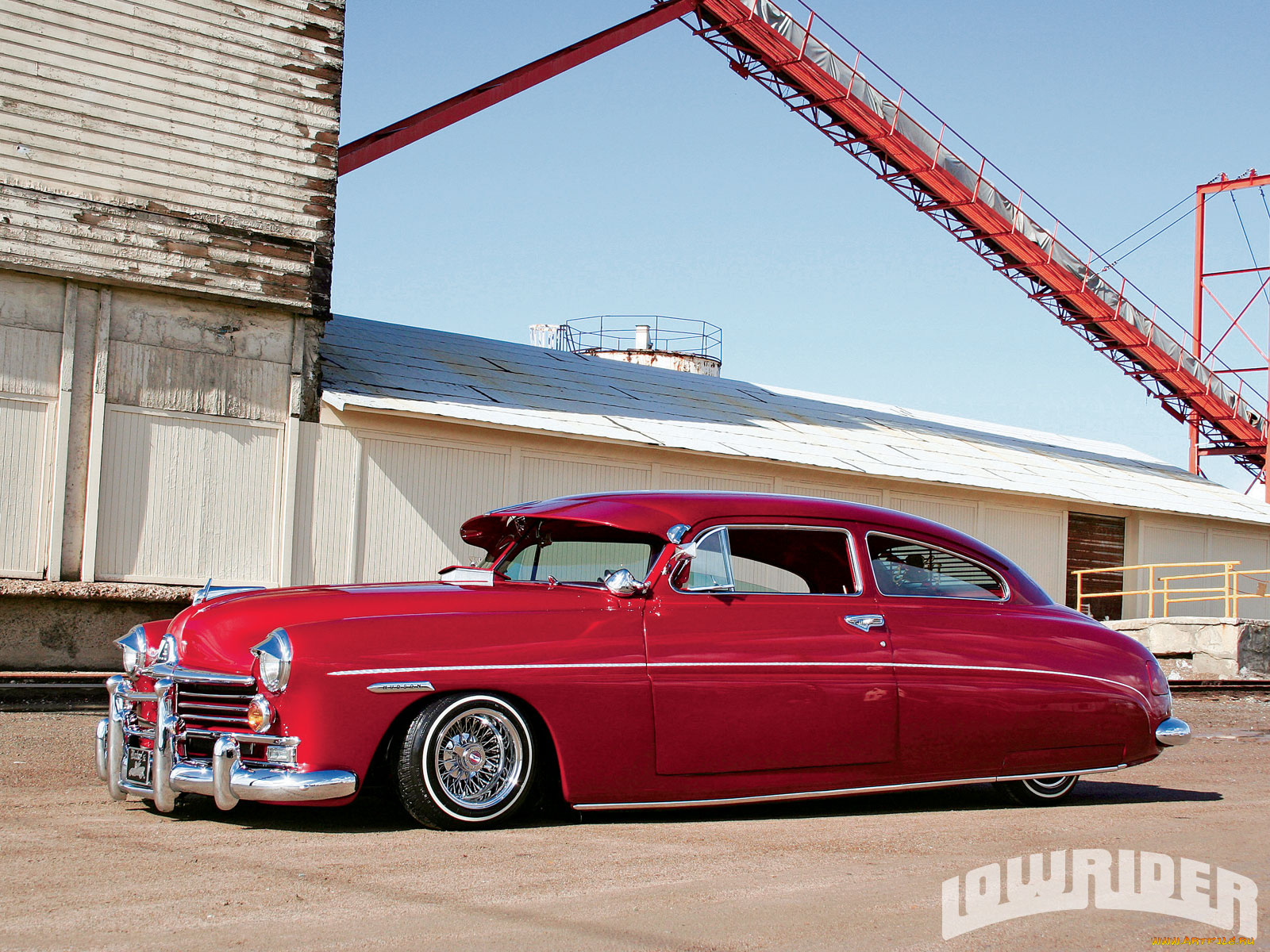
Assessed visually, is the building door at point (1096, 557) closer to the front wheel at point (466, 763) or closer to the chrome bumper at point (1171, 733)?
the chrome bumper at point (1171, 733)

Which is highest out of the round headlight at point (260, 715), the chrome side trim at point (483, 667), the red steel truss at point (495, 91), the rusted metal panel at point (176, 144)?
the red steel truss at point (495, 91)

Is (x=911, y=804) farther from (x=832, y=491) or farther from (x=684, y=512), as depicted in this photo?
(x=832, y=491)

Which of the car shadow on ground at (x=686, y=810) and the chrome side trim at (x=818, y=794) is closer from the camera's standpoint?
the car shadow on ground at (x=686, y=810)

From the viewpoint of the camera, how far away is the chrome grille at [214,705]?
5.19m

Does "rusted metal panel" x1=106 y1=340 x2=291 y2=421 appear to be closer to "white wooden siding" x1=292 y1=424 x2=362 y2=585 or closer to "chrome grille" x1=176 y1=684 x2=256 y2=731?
"white wooden siding" x1=292 y1=424 x2=362 y2=585

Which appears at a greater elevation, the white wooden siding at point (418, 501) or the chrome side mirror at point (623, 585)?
the white wooden siding at point (418, 501)

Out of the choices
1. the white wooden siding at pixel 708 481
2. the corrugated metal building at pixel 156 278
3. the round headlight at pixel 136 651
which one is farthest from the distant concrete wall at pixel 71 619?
the round headlight at pixel 136 651

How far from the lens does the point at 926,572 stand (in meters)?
6.53

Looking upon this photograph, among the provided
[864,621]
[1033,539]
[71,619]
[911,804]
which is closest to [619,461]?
[71,619]

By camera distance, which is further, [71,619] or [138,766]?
[71,619]

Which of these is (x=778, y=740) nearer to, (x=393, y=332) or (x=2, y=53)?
(x=2, y=53)

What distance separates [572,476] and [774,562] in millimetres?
10051

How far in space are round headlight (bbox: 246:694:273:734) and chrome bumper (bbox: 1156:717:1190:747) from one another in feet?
15.0

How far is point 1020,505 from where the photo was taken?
21.2 m
